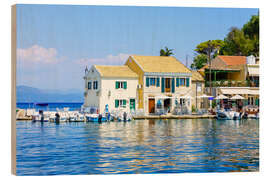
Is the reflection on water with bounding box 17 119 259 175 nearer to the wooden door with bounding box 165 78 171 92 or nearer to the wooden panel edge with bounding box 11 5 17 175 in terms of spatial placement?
the wooden panel edge with bounding box 11 5 17 175

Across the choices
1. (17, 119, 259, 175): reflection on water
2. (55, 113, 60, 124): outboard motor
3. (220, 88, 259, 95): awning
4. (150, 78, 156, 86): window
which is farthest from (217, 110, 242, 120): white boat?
(55, 113, 60, 124): outboard motor

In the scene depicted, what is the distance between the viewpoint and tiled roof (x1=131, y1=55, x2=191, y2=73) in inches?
1226

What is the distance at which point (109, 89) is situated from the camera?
2994cm

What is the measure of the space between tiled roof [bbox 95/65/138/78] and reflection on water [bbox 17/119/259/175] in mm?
8078

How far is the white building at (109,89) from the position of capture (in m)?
29.5

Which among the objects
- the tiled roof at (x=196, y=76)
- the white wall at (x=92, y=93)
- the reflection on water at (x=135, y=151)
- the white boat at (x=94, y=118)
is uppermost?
the tiled roof at (x=196, y=76)

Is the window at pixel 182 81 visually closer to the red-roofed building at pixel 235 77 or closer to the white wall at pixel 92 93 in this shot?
the red-roofed building at pixel 235 77

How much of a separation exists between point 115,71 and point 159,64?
3.33 metres

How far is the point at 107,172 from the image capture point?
464 inches

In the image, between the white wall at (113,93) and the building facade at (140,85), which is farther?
the building facade at (140,85)

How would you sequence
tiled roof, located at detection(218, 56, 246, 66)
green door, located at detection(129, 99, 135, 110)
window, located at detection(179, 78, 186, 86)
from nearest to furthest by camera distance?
green door, located at detection(129, 99, 135, 110) < window, located at detection(179, 78, 186, 86) < tiled roof, located at detection(218, 56, 246, 66)

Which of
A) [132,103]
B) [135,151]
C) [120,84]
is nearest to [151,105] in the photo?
[132,103]

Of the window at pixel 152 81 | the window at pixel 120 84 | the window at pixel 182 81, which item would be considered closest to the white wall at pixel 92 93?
the window at pixel 120 84

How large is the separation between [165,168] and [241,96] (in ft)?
68.1
